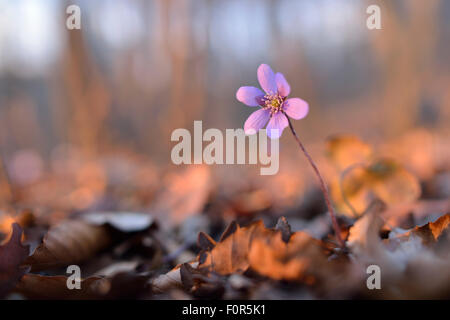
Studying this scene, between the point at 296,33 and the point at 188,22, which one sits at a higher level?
the point at 296,33

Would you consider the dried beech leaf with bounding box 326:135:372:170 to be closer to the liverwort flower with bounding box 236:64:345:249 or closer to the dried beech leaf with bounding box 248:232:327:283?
the liverwort flower with bounding box 236:64:345:249

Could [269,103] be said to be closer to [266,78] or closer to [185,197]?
[266,78]

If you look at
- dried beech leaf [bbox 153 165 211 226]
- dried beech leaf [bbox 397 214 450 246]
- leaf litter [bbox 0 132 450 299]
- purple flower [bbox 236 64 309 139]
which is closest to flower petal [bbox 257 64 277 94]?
purple flower [bbox 236 64 309 139]

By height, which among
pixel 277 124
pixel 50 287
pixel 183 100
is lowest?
pixel 50 287

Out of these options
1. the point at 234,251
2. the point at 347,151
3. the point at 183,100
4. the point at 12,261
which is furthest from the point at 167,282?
the point at 183,100

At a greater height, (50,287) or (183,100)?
(183,100)

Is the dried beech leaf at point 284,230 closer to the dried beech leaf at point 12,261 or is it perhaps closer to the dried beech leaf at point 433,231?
the dried beech leaf at point 433,231
